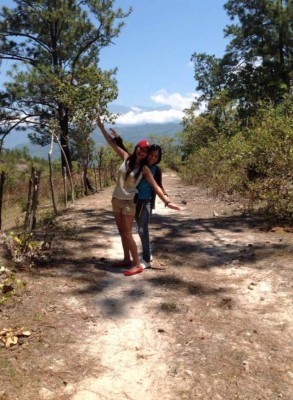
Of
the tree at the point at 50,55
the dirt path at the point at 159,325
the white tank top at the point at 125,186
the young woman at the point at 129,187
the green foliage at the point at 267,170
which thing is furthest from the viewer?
the tree at the point at 50,55

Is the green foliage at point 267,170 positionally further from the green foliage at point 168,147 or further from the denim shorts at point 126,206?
the green foliage at point 168,147

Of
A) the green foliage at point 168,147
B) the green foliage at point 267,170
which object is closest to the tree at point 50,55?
the green foliage at point 267,170

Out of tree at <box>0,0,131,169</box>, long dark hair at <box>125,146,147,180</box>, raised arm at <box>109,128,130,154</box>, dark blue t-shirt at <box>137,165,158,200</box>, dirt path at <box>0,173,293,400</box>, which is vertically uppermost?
Answer: tree at <box>0,0,131,169</box>

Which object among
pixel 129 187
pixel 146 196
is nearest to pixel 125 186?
pixel 129 187

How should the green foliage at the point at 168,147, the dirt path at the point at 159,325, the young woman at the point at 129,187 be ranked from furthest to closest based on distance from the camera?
the green foliage at the point at 168,147 → the young woman at the point at 129,187 → the dirt path at the point at 159,325

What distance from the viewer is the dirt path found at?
3.28 metres

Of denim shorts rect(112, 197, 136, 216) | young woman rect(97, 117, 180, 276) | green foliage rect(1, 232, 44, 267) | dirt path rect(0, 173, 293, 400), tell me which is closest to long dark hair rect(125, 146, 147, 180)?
young woman rect(97, 117, 180, 276)

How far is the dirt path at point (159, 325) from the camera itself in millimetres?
3277

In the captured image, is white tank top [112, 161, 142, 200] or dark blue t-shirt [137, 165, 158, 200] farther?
dark blue t-shirt [137, 165, 158, 200]

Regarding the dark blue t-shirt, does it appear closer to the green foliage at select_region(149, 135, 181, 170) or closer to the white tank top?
the white tank top

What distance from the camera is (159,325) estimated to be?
14.1 feet

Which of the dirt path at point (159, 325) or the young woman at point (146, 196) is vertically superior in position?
the young woman at point (146, 196)

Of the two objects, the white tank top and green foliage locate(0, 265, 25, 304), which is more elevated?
the white tank top

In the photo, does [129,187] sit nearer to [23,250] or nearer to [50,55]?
[23,250]
